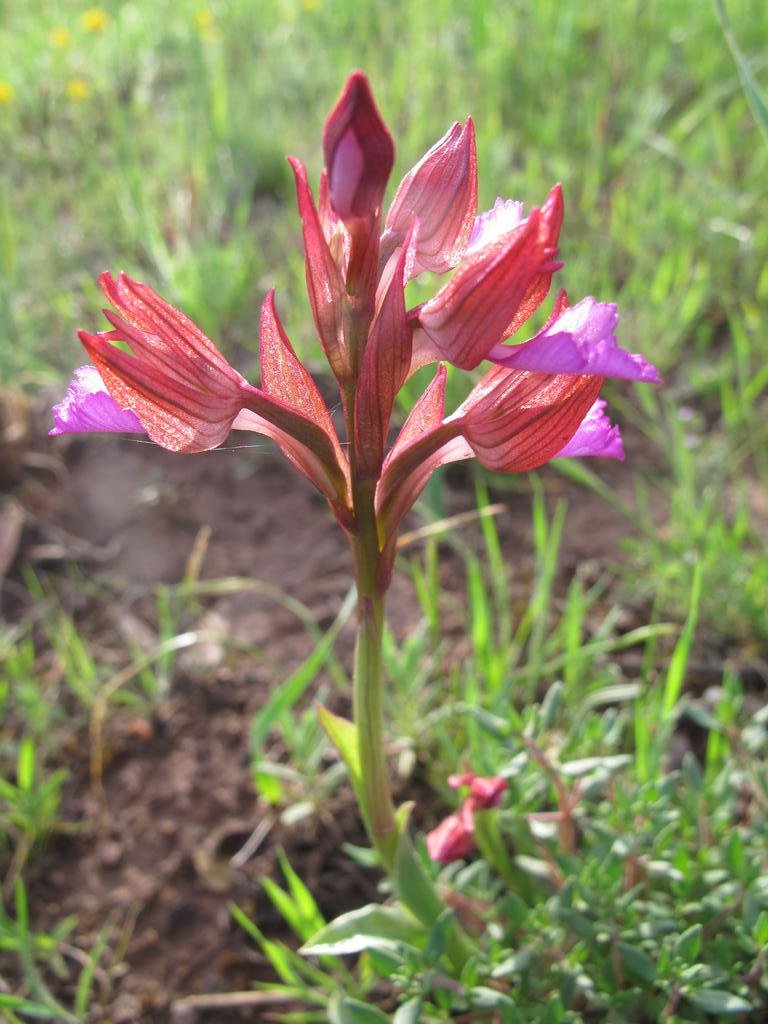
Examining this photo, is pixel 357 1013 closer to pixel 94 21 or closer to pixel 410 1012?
pixel 410 1012

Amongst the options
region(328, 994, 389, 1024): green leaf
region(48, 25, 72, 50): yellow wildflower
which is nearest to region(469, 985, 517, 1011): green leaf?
region(328, 994, 389, 1024): green leaf

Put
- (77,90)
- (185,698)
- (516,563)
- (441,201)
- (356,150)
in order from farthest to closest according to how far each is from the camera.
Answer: (77,90) → (516,563) → (185,698) → (441,201) → (356,150)

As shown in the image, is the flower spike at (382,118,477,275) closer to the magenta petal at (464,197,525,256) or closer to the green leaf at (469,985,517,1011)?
the magenta petal at (464,197,525,256)

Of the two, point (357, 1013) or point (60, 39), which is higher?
point (60, 39)

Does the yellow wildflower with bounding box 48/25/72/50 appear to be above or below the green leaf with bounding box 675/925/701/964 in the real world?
above

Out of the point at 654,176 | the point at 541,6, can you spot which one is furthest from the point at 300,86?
the point at 654,176

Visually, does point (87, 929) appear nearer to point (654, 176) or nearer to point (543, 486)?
point (543, 486)

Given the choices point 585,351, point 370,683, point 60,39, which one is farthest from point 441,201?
point 60,39
